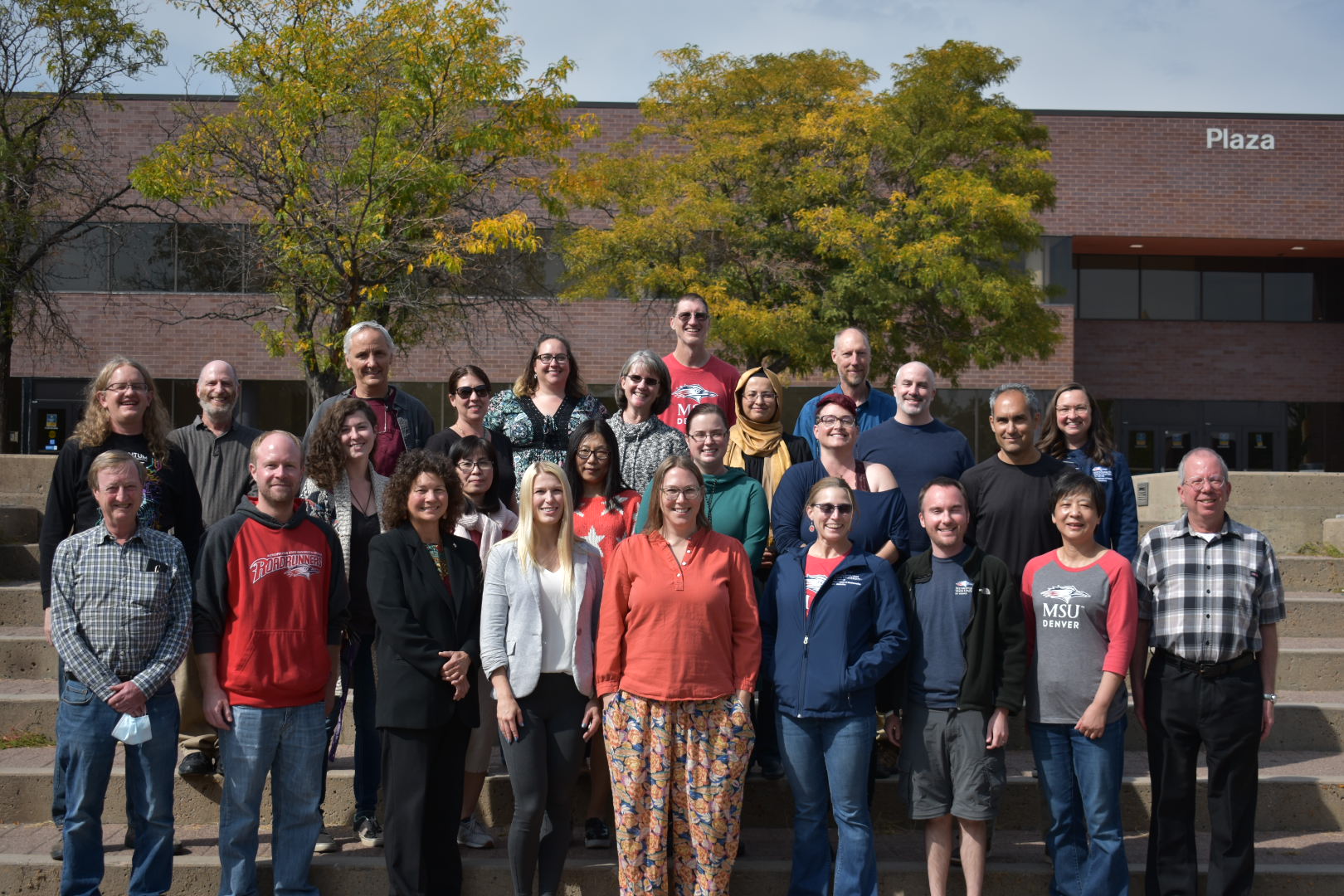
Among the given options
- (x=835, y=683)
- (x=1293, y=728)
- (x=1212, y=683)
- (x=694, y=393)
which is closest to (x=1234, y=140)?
(x=1293, y=728)

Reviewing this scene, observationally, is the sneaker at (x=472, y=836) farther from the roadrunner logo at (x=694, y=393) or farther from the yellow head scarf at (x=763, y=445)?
the roadrunner logo at (x=694, y=393)

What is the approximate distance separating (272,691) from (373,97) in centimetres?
1034

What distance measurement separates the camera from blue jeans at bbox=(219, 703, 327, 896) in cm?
456

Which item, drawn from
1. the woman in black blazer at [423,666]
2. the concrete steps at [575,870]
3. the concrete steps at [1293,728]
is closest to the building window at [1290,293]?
the concrete steps at [1293,728]

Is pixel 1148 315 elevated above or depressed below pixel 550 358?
above

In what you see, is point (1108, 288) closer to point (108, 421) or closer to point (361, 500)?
point (361, 500)

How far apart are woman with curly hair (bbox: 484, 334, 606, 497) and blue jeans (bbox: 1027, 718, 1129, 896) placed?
103 inches

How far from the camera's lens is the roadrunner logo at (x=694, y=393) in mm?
6270

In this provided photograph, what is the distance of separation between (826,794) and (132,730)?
283 cm

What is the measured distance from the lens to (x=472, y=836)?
5246 millimetres

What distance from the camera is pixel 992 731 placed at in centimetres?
471

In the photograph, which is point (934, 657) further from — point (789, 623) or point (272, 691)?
point (272, 691)

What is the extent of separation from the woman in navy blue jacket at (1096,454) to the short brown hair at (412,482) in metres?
2.97

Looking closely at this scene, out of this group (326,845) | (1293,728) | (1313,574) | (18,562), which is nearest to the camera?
(326,845)
